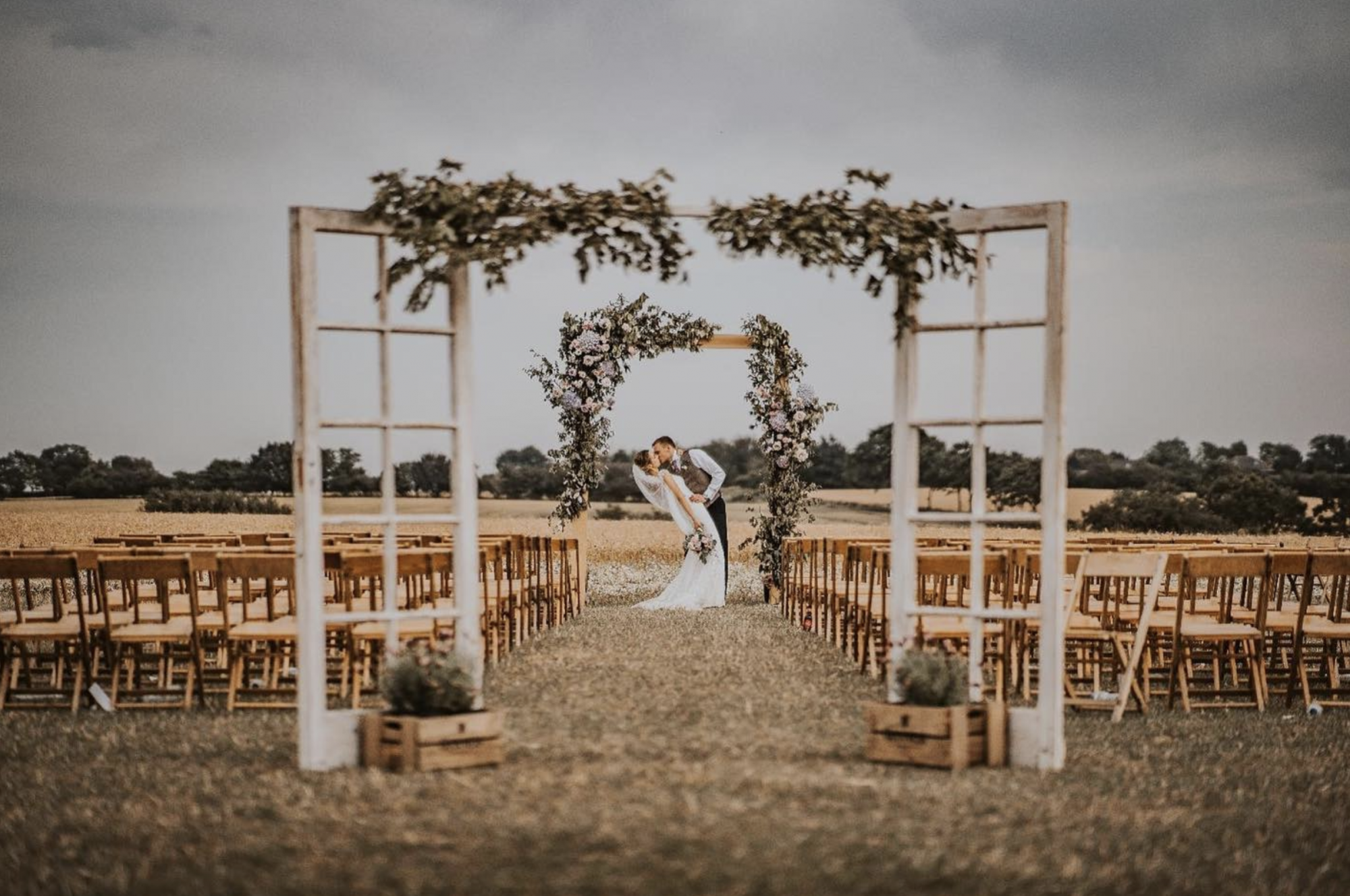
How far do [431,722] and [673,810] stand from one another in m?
1.29

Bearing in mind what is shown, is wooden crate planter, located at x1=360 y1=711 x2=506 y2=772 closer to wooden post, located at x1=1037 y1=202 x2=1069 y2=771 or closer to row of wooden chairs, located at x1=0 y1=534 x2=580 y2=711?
row of wooden chairs, located at x1=0 y1=534 x2=580 y2=711

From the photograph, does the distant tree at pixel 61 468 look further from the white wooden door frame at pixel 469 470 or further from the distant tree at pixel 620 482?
the white wooden door frame at pixel 469 470

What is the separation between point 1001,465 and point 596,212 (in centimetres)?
2061

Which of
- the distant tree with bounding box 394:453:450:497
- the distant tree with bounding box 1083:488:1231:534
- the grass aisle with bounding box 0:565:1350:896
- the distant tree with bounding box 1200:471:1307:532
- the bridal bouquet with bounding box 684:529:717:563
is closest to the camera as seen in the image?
the grass aisle with bounding box 0:565:1350:896

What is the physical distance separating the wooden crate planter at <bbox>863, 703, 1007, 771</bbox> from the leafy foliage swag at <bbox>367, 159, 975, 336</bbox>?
67.5 inches

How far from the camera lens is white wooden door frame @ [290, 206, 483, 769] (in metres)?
5.71

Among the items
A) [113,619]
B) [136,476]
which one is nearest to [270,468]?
[136,476]

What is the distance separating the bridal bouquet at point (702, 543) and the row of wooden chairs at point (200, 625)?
4.10 m

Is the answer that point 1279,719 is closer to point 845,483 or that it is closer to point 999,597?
point 999,597

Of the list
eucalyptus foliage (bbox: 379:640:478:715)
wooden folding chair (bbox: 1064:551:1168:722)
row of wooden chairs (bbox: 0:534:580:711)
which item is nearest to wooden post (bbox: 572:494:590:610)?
row of wooden chairs (bbox: 0:534:580:711)

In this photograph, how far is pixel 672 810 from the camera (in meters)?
4.77

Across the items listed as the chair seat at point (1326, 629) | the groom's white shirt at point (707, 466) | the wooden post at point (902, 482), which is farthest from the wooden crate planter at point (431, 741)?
the groom's white shirt at point (707, 466)

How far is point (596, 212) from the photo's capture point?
626cm

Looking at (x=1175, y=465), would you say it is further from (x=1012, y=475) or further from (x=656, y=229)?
(x=656, y=229)
